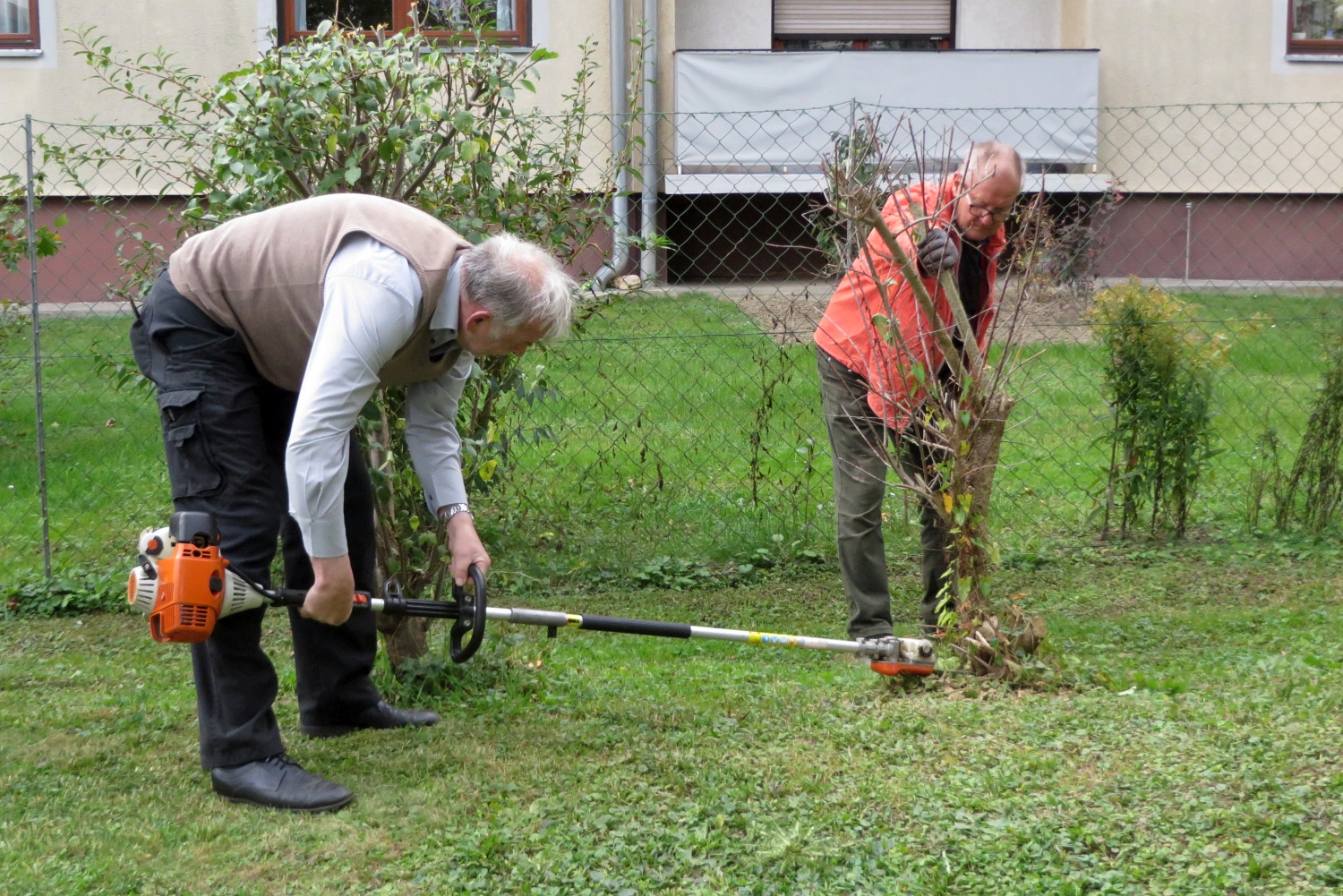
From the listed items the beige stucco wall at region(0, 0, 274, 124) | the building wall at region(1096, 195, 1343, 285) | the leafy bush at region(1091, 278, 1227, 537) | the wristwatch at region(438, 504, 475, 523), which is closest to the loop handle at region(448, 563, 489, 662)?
the wristwatch at region(438, 504, 475, 523)

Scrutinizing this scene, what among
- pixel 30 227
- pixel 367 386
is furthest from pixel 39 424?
pixel 367 386

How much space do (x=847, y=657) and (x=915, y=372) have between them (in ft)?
3.70

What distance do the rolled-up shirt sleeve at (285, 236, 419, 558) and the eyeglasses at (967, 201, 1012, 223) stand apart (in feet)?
6.42

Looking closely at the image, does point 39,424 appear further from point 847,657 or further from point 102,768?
point 847,657

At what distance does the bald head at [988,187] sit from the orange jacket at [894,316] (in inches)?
2.4

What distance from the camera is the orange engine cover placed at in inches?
113

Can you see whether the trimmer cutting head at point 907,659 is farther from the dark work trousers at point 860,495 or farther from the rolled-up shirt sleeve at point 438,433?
the rolled-up shirt sleeve at point 438,433

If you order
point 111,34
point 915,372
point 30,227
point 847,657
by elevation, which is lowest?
point 847,657

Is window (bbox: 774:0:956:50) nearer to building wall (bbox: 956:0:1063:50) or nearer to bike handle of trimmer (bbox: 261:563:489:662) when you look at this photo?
building wall (bbox: 956:0:1063:50)

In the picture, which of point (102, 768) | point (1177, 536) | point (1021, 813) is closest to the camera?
point (1021, 813)

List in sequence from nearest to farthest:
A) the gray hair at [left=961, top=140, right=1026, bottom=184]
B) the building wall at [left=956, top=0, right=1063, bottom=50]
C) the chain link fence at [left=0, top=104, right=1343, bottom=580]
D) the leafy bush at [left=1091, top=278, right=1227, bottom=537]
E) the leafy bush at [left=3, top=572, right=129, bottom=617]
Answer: the gray hair at [left=961, top=140, right=1026, bottom=184]
the leafy bush at [left=3, top=572, right=129, bottom=617]
the chain link fence at [left=0, top=104, right=1343, bottom=580]
the leafy bush at [left=1091, top=278, right=1227, bottom=537]
the building wall at [left=956, top=0, right=1063, bottom=50]

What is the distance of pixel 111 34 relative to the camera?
36.6ft

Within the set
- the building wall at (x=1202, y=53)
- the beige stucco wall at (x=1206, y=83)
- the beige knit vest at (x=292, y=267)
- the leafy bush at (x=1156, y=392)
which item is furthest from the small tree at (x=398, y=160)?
the building wall at (x=1202, y=53)

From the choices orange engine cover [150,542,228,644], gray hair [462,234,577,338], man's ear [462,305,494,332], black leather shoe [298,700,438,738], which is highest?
gray hair [462,234,577,338]
